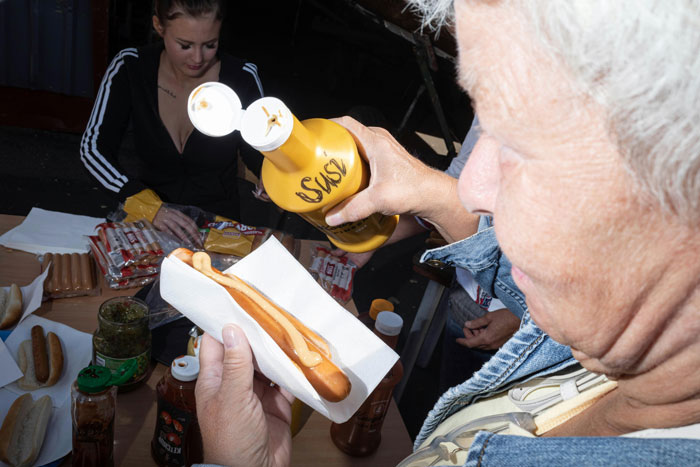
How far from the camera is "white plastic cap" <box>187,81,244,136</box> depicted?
39.0 inches

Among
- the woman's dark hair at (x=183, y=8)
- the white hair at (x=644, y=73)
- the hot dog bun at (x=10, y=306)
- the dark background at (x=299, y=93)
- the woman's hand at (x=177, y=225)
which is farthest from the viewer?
the dark background at (x=299, y=93)

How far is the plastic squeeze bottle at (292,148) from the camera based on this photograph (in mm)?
967

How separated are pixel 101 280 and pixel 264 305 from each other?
106cm

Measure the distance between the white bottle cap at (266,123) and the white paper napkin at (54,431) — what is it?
2.91ft

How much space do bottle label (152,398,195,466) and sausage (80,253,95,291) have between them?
0.70m

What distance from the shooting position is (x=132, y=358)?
4.44 ft

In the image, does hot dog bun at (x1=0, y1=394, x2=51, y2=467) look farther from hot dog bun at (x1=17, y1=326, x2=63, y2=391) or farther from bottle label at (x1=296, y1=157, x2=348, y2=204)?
bottle label at (x1=296, y1=157, x2=348, y2=204)

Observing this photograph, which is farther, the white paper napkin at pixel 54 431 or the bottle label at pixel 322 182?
the white paper napkin at pixel 54 431

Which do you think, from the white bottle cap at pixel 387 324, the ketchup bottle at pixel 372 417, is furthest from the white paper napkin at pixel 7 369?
the white bottle cap at pixel 387 324

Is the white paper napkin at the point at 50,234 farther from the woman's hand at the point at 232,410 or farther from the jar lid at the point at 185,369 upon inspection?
the woman's hand at the point at 232,410

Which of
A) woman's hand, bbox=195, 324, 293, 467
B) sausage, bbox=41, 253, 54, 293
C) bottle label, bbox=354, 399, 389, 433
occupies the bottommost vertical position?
sausage, bbox=41, 253, 54, 293

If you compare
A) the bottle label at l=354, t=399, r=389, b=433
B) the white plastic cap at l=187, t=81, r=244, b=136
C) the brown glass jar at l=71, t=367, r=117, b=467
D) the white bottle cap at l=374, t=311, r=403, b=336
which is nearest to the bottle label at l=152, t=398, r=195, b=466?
the brown glass jar at l=71, t=367, r=117, b=467

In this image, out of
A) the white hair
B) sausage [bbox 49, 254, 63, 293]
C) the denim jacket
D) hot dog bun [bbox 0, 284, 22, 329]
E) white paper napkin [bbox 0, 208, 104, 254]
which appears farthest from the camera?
white paper napkin [bbox 0, 208, 104, 254]

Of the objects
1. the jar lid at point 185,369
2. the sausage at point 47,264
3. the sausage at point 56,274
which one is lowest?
the sausage at point 47,264
